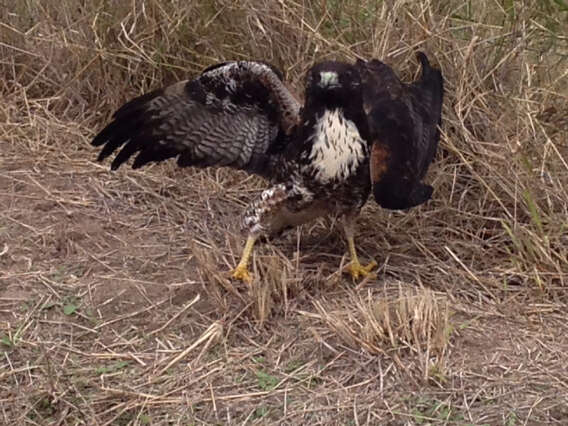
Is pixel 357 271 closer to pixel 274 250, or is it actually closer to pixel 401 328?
pixel 274 250

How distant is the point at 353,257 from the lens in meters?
3.95

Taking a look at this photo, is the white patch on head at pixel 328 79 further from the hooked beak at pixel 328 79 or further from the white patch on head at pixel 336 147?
the white patch on head at pixel 336 147

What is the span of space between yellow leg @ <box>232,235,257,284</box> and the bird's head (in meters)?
0.63

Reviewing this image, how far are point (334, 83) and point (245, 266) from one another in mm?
787

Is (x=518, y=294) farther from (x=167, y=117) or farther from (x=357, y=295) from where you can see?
(x=167, y=117)

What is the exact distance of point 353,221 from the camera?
4035 millimetres

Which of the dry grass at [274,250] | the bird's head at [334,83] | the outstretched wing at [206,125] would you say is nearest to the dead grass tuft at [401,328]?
the dry grass at [274,250]

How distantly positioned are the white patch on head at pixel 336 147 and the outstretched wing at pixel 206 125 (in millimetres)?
268

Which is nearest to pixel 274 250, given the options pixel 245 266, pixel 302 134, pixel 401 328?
pixel 245 266

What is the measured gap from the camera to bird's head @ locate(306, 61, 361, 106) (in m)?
3.64

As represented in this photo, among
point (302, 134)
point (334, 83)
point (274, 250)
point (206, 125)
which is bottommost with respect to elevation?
point (274, 250)

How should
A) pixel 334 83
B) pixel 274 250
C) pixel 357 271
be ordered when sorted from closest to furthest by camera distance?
pixel 334 83 → pixel 357 271 → pixel 274 250

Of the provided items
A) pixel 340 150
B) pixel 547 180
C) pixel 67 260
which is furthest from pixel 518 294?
pixel 67 260

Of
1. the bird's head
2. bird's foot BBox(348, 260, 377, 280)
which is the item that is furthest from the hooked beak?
bird's foot BBox(348, 260, 377, 280)
